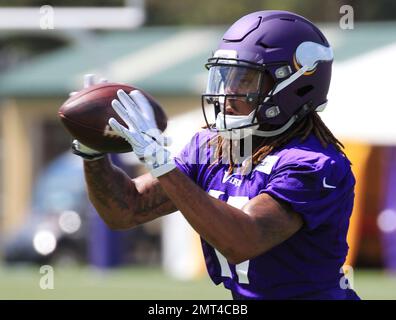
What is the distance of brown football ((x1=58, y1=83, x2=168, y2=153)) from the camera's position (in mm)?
3588

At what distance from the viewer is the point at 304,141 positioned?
3.36 meters

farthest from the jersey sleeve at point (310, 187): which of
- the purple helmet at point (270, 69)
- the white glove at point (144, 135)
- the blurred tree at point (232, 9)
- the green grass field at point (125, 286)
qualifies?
the blurred tree at point (232, 9)

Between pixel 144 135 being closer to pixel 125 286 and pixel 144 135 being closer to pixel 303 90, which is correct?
pixel 303 90

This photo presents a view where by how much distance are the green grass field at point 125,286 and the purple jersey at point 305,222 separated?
4.76 meters

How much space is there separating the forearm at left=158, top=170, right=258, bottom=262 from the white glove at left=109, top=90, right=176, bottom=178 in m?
0.04

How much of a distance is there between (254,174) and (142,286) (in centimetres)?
645

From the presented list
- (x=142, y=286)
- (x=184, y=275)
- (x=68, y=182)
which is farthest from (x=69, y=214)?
(x=142, y=286)

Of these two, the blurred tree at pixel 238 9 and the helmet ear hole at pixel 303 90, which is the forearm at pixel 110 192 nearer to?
the helmet ear hole at pixel 303 90

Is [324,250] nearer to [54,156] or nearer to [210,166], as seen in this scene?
[210,166]

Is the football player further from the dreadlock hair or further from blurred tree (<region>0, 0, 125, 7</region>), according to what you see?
blurred tree (<region>0, 0, 125, 7</region>)

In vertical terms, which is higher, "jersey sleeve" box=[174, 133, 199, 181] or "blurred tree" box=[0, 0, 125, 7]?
"jersey sleeve" box=[174, 133, 199, 181]

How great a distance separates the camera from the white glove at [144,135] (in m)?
3.03

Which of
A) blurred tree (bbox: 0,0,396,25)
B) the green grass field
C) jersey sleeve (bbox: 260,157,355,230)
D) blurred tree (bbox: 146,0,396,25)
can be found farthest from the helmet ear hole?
blurred tree (bbox: 146,0,396,25)

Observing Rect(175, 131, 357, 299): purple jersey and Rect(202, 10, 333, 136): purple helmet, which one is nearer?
Rect(175, 131, 357, 299): purple jersey
